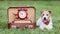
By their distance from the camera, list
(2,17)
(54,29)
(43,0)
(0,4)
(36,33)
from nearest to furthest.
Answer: (36,33), (54,29), (2,17), (0,4), (43,0)

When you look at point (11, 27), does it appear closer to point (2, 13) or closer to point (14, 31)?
point (14, 31)

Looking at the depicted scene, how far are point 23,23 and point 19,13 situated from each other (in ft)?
0.37

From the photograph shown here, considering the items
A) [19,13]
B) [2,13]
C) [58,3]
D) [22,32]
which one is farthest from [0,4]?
[22,32]

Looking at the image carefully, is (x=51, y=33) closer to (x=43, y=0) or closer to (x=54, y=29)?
(x=54, y=29)

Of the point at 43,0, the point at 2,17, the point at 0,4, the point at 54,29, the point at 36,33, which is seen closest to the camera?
the point at 36,33

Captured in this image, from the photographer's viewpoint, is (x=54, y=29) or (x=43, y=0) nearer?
(x=54, y=29)

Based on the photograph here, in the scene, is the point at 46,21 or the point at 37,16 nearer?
the point at 46,21

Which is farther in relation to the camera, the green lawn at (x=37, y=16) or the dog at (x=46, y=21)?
the dog at (x=46, y=21)

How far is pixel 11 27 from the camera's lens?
2168mm

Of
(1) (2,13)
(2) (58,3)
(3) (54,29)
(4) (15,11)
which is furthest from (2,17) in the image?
(2) (58,3)

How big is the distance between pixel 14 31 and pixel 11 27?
0.13m

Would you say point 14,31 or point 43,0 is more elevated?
point 43,0

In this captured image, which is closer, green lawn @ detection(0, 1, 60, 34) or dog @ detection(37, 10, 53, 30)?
green lawn @ detection(0, 1, 60, 34)

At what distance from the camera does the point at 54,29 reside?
213cm
